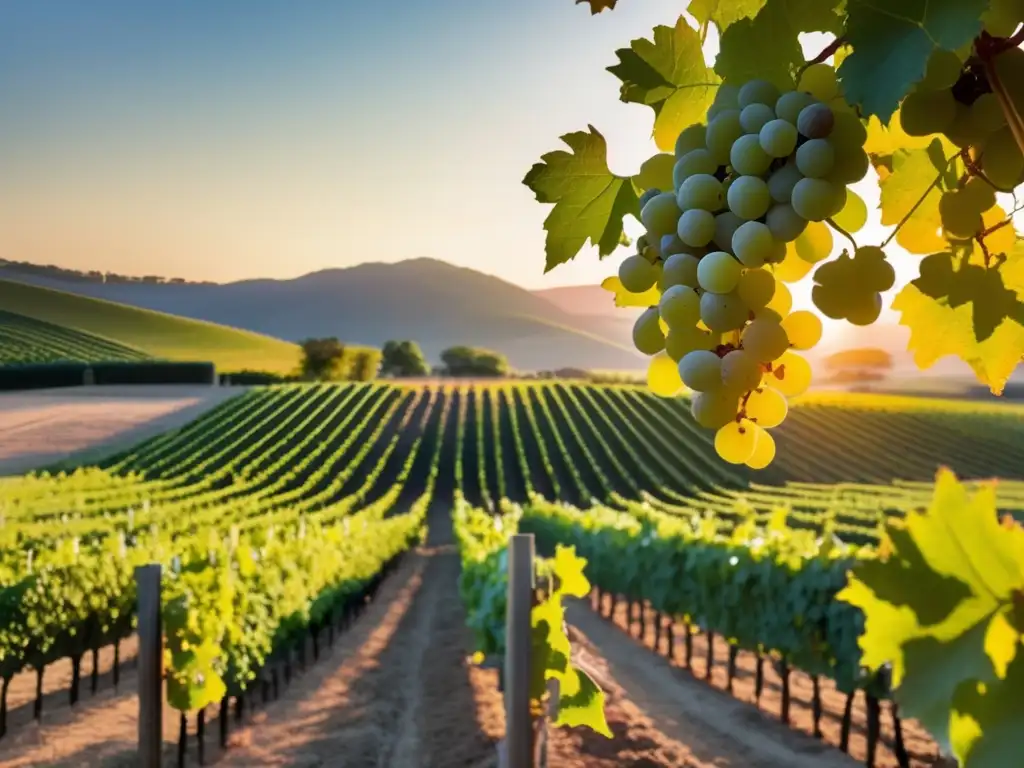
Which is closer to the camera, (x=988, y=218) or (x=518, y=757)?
(x=988, y=218)

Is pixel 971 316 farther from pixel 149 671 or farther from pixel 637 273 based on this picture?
pixel 149 671

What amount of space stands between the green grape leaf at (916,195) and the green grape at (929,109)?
105 mm

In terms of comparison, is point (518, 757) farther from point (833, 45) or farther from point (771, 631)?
point (771, 631)

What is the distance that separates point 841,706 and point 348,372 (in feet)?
89.4

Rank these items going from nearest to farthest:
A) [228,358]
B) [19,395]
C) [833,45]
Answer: [833,45], [19,395], [228,358]

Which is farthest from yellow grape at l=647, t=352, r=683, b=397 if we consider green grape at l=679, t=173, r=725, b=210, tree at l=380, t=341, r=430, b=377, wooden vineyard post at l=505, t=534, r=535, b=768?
tree at l=380, t=341, r=430, b=377

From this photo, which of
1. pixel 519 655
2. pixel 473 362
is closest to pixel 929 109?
pixel 519 655

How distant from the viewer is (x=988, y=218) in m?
0.54

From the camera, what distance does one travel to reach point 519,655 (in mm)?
2502

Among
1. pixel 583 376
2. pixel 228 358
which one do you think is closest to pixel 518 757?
pixel 228 358

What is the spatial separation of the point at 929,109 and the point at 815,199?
0.28ft

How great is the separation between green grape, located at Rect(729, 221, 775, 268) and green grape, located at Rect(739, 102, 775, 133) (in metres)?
0.05

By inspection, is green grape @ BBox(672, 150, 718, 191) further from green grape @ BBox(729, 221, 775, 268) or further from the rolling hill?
the rolling hill

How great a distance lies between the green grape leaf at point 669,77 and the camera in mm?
490
